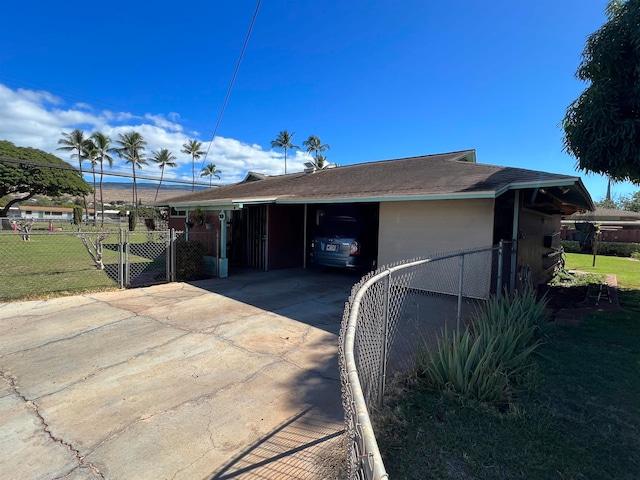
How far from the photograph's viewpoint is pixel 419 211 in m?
8.56

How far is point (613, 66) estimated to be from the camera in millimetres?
6996

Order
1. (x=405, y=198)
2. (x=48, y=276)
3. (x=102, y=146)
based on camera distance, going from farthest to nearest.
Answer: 1. (x=102, y=146)
2. (x=48, y=276)
3. (x=405, y=198)

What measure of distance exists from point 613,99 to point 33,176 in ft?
150

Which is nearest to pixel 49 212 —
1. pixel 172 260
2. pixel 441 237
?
pixel 172 260

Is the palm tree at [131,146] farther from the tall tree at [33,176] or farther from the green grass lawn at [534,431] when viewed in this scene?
the green grass lawn at [534,431]

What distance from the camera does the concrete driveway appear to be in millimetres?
2506

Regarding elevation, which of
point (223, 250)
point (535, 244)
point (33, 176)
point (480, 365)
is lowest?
point (480, 365)

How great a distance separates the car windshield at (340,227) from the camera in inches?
385

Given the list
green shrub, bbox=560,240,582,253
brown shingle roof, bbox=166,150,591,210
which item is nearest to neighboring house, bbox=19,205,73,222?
brown shingle roof, bbox=166,150,591,210

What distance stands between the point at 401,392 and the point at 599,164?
743cm

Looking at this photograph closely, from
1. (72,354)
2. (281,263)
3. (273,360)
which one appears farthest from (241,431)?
(281,263)

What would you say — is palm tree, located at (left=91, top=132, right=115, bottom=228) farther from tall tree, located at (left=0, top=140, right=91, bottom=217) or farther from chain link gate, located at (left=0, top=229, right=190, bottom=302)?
chain link gate, located at (left=0, top=229, right=190, bottom=302)

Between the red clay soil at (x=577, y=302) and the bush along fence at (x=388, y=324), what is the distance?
4.32 ft

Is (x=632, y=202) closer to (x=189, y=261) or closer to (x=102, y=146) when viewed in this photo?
(x=189, y=261)
